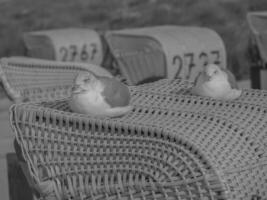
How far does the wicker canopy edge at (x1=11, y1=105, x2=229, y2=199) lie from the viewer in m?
2.04

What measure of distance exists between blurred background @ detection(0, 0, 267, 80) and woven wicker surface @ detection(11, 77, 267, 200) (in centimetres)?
595

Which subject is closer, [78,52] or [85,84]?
[85,84]

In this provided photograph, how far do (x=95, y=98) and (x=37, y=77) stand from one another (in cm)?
172

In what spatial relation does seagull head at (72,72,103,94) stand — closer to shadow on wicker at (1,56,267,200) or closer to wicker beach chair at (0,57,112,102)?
shadow on wicker at (1,56,267,200)

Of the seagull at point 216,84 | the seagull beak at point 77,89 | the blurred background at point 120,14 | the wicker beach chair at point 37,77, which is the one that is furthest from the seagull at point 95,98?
the blurred background at point 120,14

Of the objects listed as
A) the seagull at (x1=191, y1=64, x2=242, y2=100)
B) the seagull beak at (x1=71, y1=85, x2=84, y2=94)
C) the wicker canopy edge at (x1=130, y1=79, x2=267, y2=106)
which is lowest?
the wicker canopy edge at (x1=130, y1=79, x2=267, y2=106)

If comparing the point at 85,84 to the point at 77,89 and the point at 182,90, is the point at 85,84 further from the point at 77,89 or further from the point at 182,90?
the point at 182,90

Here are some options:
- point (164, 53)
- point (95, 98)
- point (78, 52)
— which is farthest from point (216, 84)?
point (78, 52)

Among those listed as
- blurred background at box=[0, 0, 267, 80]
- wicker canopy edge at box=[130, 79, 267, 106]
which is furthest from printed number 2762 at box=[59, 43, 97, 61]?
wicker canopy edge at box=[130, 79, 267, 106]

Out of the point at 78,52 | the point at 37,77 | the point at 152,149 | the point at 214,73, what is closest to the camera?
the point at 152,149

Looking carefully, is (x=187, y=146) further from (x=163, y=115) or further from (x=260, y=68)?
(x=260, y=68)

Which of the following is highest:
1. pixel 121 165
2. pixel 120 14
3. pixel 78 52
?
pixel 121 165

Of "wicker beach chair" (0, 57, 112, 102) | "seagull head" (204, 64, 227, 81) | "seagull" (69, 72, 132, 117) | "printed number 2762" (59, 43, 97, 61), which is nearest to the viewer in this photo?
"seagull" (69, 72, 132, 117)

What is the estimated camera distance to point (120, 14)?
928 cm
